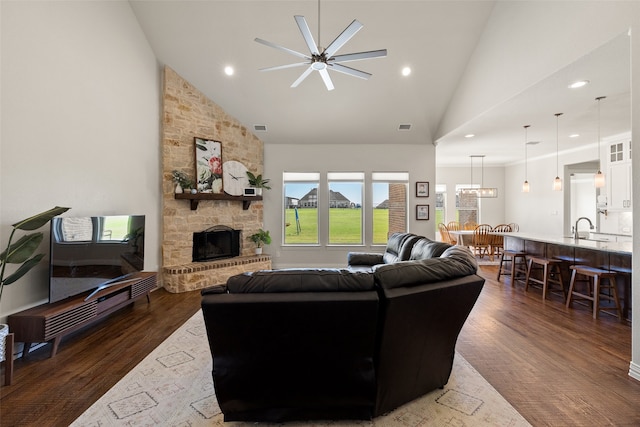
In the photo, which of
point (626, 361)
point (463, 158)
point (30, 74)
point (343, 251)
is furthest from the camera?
point (463, 158)

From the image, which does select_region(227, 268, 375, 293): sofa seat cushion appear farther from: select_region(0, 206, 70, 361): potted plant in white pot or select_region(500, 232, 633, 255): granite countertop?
select_region(500, 232, 633, 255): granite countertop

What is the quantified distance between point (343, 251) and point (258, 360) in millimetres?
5041

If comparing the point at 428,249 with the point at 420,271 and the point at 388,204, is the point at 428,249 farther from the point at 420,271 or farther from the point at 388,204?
the point at 388,204

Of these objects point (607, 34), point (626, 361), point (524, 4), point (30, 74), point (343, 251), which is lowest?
point (626, 361)

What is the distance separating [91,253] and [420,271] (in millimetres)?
3374

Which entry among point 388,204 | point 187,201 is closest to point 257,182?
point 187,201

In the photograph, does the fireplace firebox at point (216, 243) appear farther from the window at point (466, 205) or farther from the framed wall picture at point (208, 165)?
the window at point (466, 205)

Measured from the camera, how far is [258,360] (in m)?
1.60

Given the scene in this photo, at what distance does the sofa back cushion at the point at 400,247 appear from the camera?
3.63 metres

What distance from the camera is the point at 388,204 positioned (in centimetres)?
667

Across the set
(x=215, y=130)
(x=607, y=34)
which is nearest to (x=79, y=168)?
(x=215, y=130)

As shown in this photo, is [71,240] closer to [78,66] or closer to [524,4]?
[78,66]

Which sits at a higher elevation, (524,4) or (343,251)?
(524,4)

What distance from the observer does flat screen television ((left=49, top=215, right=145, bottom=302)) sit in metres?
2.77
